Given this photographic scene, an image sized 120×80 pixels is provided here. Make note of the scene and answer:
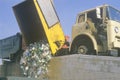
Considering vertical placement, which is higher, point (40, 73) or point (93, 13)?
point (93, 13)

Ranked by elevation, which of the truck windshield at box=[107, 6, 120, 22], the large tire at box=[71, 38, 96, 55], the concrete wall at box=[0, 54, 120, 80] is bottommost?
the concrete wall at box=[0, 54, 120, 80]

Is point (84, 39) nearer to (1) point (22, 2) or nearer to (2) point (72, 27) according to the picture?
(2) point (72, 27)

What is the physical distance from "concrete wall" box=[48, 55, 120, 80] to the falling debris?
0.33 meters

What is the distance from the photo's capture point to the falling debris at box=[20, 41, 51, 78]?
44.3 ft

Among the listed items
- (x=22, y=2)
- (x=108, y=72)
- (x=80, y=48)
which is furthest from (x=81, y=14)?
(x=108, y=72)

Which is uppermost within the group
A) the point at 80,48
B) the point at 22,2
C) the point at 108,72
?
the point at 22,2

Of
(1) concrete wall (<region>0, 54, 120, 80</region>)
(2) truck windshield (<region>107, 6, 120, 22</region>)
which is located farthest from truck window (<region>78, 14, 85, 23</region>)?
(1) concrete wall (<region>0, 54, 120, 80</region>)

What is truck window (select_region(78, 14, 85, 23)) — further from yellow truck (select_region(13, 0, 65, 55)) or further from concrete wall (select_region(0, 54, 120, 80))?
concrete wall (select_region(0, 54, 120, 80))

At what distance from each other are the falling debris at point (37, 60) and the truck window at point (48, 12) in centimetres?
100

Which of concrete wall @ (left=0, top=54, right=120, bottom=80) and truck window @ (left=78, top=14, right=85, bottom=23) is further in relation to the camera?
truck window @ (left=78, top=14, right=85, bottom=23)

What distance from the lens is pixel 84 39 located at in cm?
1284

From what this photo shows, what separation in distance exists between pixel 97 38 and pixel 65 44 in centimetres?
239

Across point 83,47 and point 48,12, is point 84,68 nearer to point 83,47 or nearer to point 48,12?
point 83,47

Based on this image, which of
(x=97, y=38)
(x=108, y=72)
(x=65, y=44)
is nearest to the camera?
(x=108, y=72)
